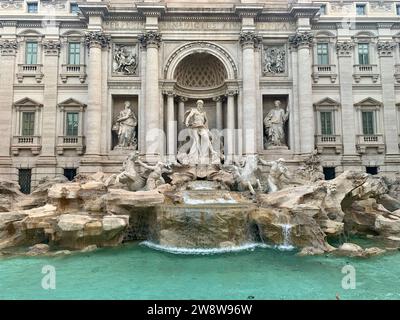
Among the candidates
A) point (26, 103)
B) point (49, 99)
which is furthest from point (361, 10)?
point (26, 103)

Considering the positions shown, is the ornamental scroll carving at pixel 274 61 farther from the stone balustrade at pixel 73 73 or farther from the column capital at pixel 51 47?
the column capital at pixel 51 47

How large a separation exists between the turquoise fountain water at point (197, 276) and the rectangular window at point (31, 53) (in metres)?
16.0

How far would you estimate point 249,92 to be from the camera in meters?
20.0

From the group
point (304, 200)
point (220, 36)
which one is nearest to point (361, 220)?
point (304, 200)

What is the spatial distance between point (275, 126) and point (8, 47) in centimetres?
1910

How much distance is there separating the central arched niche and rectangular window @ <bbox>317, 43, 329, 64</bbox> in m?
6.94

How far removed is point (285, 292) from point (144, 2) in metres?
19.6

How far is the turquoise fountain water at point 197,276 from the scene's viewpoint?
22.9ft

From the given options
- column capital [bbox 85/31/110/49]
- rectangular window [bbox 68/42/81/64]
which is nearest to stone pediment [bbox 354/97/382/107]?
column capital [bbox 85/31/110/49]

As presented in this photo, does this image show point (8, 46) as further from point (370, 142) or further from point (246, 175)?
point (370, 142)

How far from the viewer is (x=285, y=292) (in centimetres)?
703

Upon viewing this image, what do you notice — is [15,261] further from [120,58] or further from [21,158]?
[120,58]

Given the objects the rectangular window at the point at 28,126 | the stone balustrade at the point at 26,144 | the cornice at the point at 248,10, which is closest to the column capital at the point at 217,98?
the cornice at the point at 248,10

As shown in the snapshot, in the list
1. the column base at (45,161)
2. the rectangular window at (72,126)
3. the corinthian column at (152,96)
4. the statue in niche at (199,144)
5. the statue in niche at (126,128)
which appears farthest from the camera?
the rectangular window at (72,126)
